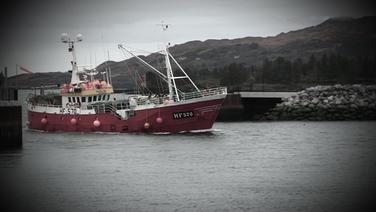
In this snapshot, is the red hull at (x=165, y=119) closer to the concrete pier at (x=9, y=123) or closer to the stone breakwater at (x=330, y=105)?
the concrete pier at (x=9, y=123)

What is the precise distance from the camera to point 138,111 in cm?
5519

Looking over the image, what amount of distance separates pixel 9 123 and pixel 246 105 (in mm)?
39345

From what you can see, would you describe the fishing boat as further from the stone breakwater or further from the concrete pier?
the stone breakwater

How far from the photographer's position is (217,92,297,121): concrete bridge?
257 feet

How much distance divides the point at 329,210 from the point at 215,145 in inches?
812

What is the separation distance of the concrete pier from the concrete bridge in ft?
118

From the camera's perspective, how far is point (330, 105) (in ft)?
237

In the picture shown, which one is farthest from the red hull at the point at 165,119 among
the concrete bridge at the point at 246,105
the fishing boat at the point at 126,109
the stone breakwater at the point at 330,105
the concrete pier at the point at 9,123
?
the concrete bridge at the point at 246,105

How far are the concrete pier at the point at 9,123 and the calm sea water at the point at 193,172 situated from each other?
0.94 m

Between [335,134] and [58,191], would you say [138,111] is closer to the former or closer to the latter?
[335,134]

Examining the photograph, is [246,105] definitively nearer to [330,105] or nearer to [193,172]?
[330,105]

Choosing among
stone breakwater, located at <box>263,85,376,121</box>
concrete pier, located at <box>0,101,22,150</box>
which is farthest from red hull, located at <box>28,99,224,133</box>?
stone breakwater, located at <box>263,85,376,121</box>

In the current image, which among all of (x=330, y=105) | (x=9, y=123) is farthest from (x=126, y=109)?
(x=330, y=105)

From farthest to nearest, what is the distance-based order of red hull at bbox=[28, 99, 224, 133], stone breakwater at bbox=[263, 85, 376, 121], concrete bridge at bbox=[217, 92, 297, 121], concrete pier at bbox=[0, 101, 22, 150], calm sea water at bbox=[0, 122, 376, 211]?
concrete bridge at bbox=[217, 92, 297, 121]
stone breakwater at bbox=[263, 85, 376, 121]
red hull at bbox=[28, 99, 224, 133]
concrete pier at bbox=[0, 101, 22, 150]
calm sea water at bbox=[0, 122, 376, 211]
